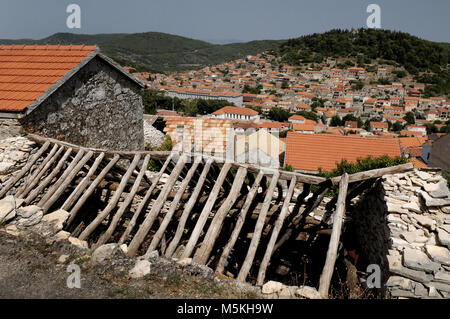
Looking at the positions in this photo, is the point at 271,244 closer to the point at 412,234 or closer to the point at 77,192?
the point at 412,234

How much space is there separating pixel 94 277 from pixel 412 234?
15.5 ft

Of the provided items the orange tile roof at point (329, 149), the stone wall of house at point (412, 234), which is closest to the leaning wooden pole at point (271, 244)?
the stone wall of house at point (412, 234)

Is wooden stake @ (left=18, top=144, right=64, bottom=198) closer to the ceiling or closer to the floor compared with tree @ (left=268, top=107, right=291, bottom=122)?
closer to the floor

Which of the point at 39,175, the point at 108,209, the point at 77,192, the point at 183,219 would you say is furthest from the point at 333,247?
the point at 39,175

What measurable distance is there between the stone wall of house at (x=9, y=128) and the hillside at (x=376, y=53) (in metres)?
150

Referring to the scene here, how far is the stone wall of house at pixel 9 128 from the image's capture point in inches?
268

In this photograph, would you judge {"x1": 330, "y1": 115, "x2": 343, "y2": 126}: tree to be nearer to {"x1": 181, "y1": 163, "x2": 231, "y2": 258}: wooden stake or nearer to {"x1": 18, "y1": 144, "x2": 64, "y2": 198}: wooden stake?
{"x1": 181, "y1": 163, "x2": 231, "y2": 258}: wooden stake

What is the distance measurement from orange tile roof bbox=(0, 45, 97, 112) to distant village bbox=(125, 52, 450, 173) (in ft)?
49.4

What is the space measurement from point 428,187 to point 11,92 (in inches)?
357

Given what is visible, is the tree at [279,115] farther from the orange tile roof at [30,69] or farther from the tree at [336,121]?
the orange tile roof at [30,69]

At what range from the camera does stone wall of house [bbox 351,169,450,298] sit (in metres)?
4.32

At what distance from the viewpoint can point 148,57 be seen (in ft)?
624

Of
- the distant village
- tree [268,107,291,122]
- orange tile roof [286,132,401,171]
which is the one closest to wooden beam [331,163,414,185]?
the distant village

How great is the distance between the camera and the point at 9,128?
6848 millimetres
